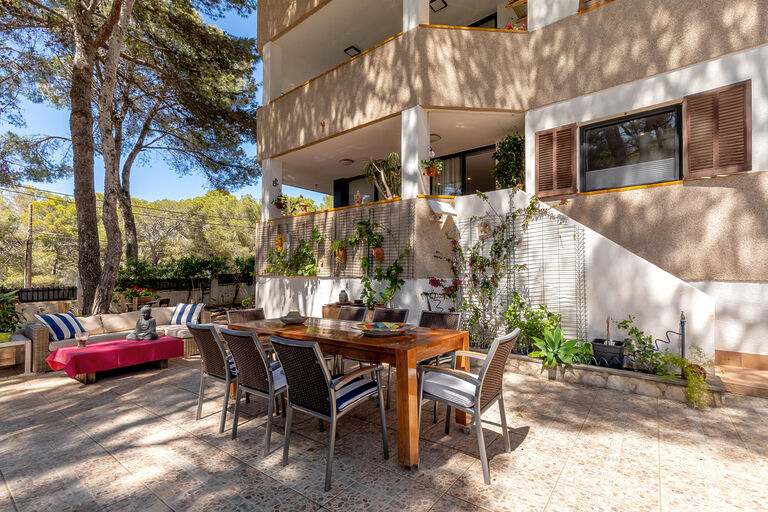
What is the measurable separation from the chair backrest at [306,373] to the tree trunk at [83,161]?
7439 mm

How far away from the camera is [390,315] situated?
434 cm

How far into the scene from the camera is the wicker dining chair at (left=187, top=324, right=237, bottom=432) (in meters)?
3.05

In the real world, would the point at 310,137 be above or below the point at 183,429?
above

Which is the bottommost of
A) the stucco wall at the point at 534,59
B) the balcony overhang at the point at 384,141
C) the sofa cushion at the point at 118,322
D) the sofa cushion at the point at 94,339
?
the sofa cushion at the point at 94,339

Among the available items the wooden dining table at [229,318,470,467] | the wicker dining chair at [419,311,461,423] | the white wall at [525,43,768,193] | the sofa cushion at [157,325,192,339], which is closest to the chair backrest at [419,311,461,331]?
the wicker dining chair at [419,311,461,423]

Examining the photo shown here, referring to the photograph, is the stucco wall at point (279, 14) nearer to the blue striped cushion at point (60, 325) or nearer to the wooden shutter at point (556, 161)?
the wooden shutter at point (556, 161)

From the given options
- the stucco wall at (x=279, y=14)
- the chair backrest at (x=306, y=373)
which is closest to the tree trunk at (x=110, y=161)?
the stucco wall at (x=279, y=14)

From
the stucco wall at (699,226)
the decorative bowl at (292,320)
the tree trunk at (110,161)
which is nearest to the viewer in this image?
the decorative bowl at (292,320)

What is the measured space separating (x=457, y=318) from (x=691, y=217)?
12.2 ft

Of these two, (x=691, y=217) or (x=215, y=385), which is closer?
(x=215, y=385)

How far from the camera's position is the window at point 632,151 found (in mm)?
5113

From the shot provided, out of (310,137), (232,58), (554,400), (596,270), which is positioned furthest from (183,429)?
(232,58)

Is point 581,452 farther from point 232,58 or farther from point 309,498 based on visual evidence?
point 232,58

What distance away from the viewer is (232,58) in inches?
412
